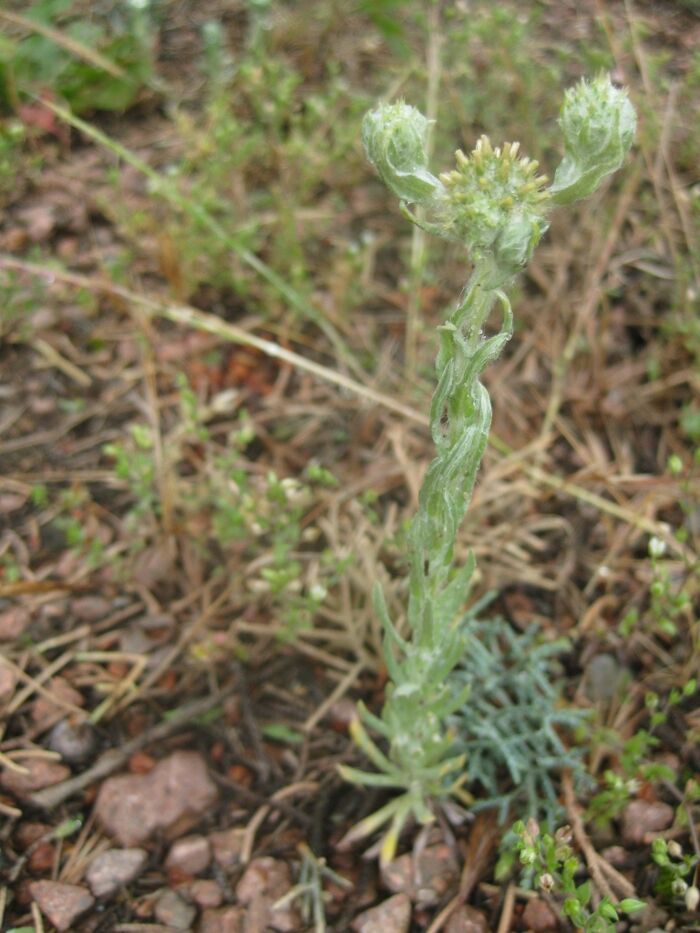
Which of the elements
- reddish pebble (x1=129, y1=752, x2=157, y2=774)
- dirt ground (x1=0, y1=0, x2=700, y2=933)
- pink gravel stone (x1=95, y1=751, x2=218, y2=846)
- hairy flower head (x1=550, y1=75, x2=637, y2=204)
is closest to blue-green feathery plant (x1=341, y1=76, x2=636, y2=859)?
hairy flower head (x1=550, y1=75, x2=637, y2=204)

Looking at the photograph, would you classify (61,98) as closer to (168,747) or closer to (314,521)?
(314,521)

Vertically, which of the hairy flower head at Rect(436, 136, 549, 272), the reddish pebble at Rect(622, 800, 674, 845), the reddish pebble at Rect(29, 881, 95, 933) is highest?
the hairy flower head at Rect(436, 136, 549, 272)

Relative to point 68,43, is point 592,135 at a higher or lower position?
higher

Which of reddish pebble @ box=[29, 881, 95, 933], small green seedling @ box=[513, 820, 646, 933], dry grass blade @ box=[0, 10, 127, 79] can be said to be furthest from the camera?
dry grass blade @ box=[0, 10, 127, 79]

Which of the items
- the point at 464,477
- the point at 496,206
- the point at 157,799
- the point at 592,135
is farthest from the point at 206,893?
the point at 592,135

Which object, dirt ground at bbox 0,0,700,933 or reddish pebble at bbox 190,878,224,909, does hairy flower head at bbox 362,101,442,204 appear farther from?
reddish pebble at bbox 190,878,224,909

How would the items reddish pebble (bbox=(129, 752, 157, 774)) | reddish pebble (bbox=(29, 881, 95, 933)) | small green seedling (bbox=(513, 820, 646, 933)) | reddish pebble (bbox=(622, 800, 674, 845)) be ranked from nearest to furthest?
small green seedling (bbox=(513, 820, 646, 933)) → reddish pebble (bbox=(29, 881, 95, 933)) → reddish pebble (bbox=(622, 800, 674, 845)) → reddish pebble (bbox=(129, 752, 157, 774))

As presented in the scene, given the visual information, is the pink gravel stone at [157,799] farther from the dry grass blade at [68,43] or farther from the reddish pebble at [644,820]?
the dry grass blade at [68,43]

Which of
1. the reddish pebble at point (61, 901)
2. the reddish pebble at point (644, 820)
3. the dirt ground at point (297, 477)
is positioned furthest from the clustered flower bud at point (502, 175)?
the reddish pebble at point (61, 901)

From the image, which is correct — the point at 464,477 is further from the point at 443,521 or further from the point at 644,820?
the point at 644,820
